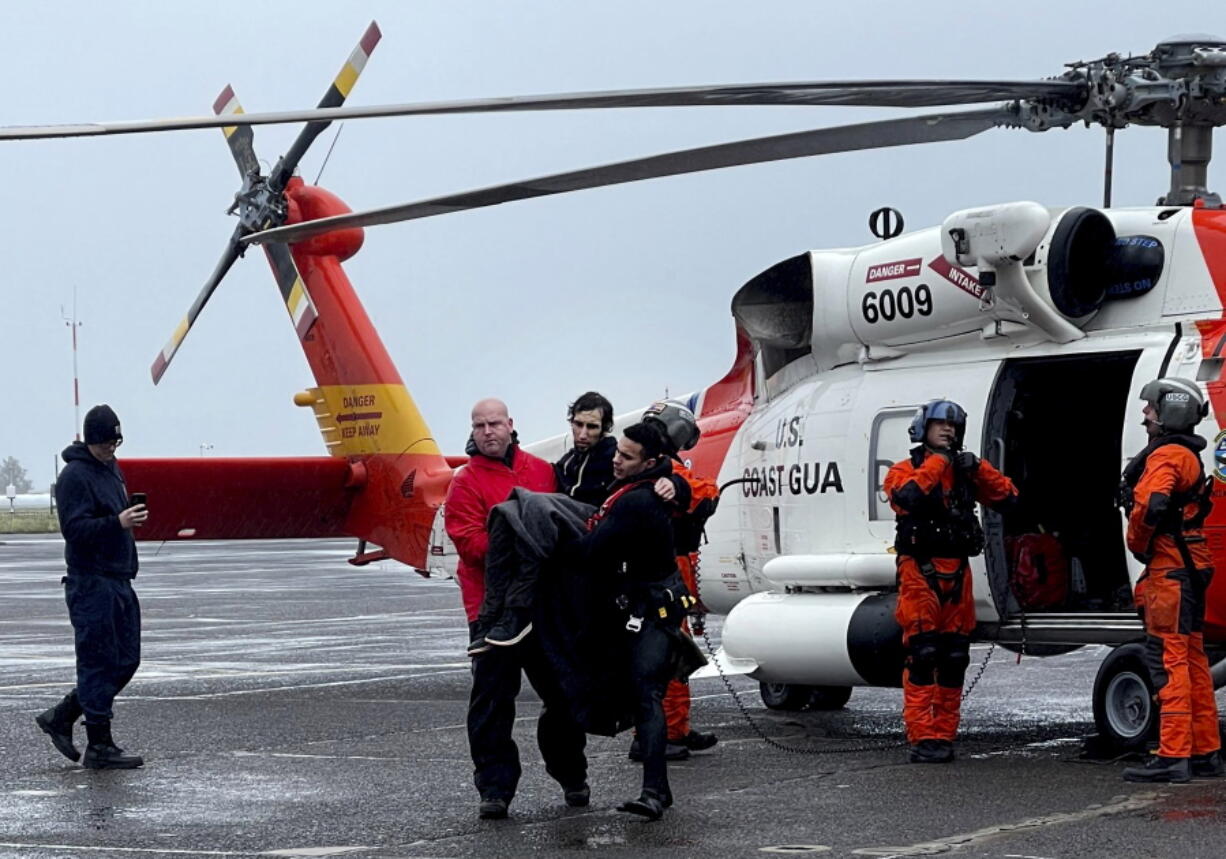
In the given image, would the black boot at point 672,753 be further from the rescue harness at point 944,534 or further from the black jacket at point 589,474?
the black jacket at point 589,474

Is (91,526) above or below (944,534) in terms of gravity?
above

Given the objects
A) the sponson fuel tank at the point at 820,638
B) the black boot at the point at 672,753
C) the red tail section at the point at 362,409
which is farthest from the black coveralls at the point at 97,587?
the red tail section at the point at 362,409

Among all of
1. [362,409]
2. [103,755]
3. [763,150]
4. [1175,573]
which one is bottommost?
[103,755]

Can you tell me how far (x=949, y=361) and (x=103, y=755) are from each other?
4.74 meters

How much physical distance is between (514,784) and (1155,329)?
397cm

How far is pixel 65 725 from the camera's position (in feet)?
30.8

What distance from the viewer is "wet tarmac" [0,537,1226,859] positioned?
22.6 ft

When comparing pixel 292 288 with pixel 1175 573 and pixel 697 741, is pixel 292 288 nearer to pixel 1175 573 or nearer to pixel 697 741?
pixel 697 741

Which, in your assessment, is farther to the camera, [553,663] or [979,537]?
[979,537]

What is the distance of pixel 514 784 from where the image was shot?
24.8 ft

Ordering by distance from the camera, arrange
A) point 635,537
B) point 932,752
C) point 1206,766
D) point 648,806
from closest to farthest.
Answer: point 648,806, point 635,537, point 1206,766, point 932,752

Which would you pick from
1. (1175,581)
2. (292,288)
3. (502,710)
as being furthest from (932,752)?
(292,288)

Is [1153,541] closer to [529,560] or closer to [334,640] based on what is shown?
[529,560]

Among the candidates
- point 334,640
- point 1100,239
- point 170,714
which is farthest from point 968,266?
point 334,640
